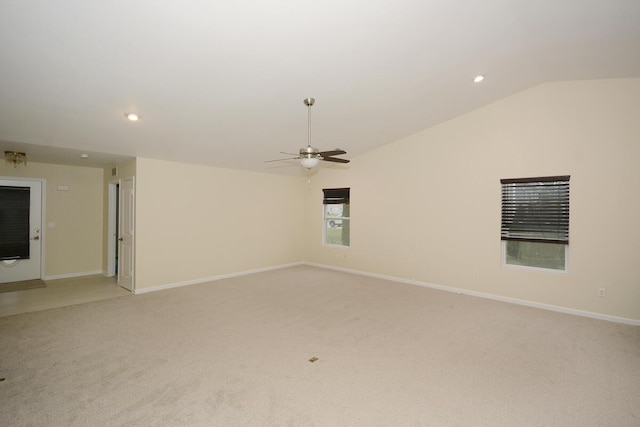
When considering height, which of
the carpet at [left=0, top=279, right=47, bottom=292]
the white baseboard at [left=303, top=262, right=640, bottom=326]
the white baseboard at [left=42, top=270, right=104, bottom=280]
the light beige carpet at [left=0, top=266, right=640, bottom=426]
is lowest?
the light beige carpet at [left=0, top=266, right=640, bottom=426]

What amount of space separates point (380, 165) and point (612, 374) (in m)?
4.64

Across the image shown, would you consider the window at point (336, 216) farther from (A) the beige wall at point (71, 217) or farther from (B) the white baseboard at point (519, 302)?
(A) the beige wall at point (71, 217)

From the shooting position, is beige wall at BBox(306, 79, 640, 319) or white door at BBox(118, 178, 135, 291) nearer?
beige wall at BBox(306, 79, 640, 319)

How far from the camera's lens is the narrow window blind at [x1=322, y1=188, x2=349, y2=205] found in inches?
279

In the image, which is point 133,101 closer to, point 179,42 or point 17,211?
point 179,42

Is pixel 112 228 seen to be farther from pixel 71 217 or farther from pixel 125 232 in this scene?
pixel 125 232

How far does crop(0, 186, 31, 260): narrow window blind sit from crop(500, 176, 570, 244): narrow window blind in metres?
8.64

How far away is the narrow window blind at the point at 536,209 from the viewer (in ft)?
14.4

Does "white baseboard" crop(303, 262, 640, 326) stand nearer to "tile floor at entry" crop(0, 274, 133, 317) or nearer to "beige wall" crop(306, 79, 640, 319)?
"beige wall" crop(306, 79, 640, 319)

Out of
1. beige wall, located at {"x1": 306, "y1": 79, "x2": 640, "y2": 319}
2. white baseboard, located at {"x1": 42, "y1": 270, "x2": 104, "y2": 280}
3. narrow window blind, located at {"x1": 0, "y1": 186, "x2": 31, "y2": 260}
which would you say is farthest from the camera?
white baseboard, located at {"x1": 42, "y1": 270, "x2": 104, "y2": 280}

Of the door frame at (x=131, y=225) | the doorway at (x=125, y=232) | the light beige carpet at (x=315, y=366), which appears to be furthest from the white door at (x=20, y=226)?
the light beige carpet at (x=315, y=366)

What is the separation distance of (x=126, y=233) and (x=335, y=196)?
4.40 meters

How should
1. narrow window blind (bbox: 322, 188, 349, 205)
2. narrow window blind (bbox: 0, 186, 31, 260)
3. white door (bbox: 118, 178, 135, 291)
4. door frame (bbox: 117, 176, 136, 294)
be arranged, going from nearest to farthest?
door frame (bbox: 117, 176, 136, 294), white door (bbox: 118, 178, 135, 291), narrow window blind (bbox: 0, 186, 31, 260), narrow window blind (bbox: 322, 188, 349, 205)

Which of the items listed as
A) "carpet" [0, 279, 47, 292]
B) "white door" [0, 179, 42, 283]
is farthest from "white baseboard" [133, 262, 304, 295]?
"white door" [0, 179, 42, 283]
